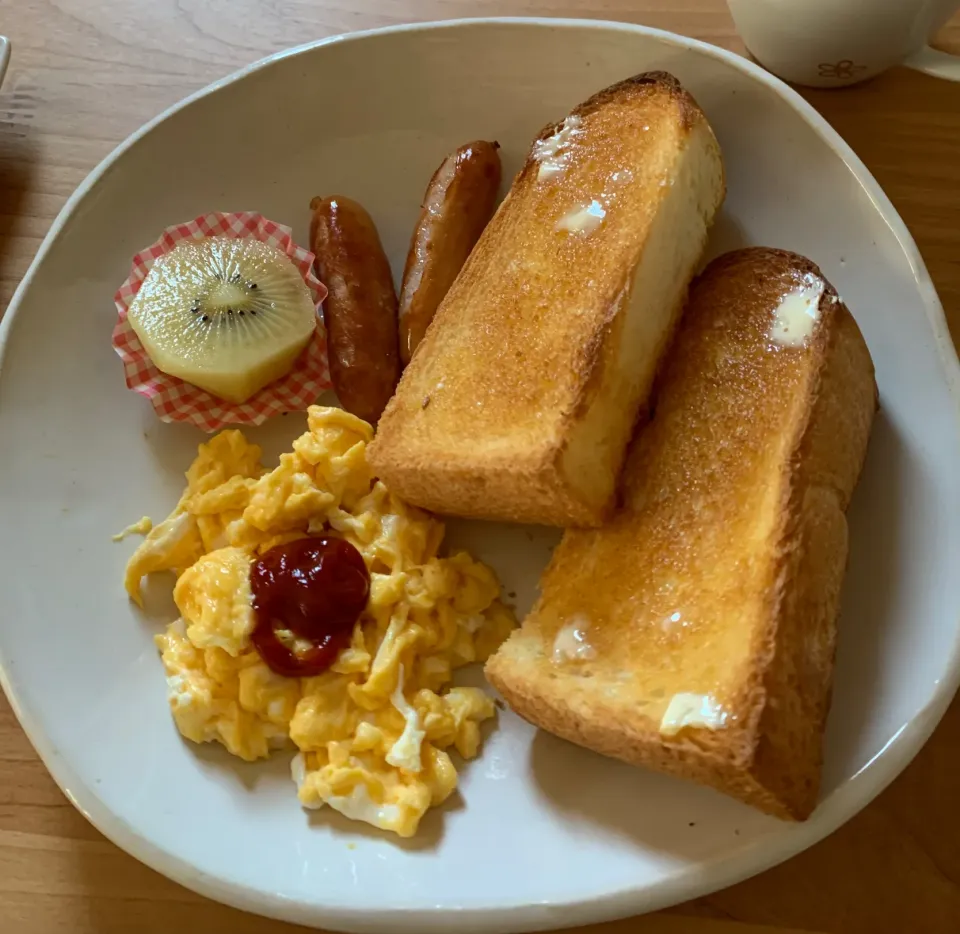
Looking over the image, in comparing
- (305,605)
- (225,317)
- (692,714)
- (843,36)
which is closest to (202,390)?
(225,317)

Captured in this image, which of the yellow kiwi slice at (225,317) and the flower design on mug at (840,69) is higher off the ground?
the flower design on mug at (840,69)

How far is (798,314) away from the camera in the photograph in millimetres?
1524

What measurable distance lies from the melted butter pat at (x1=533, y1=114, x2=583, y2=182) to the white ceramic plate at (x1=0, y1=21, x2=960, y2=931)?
0.15 m

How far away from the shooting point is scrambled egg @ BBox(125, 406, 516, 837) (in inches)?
56.2

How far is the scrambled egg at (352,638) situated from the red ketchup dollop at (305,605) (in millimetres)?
23

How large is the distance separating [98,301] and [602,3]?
1.38 metres

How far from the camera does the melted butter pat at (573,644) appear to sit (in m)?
1.44

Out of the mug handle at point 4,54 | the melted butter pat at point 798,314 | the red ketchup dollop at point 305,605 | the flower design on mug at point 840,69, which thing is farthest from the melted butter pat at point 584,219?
the mug handle at point 4,54

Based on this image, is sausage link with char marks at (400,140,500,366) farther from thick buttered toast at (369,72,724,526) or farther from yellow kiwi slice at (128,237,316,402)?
yellow kiwi slice at (128,237,316,402)

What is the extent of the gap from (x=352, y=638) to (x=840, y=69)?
1530 millimetres

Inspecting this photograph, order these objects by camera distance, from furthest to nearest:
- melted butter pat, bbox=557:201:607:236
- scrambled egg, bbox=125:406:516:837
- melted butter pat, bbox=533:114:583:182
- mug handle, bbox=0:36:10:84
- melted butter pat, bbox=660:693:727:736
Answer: mug handle, bbox=0:36:10:84 → melted butter pat, bbox=533:114:583:182 → melted butter pat, bbox=557:201:607:236 → scrambled egg, bbox=125:406:516:837 → melted butter pat, bbox=660:693:727:736

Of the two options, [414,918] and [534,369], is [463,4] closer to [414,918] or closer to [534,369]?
[534,369]

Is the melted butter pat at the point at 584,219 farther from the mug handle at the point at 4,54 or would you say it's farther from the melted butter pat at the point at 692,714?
the mug handle at the point at 4,54

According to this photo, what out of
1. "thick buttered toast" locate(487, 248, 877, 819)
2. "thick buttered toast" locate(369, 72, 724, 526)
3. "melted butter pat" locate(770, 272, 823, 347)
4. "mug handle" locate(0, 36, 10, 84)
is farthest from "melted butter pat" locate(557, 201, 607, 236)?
"mug handle" locate(0, 36, 10, 84)
